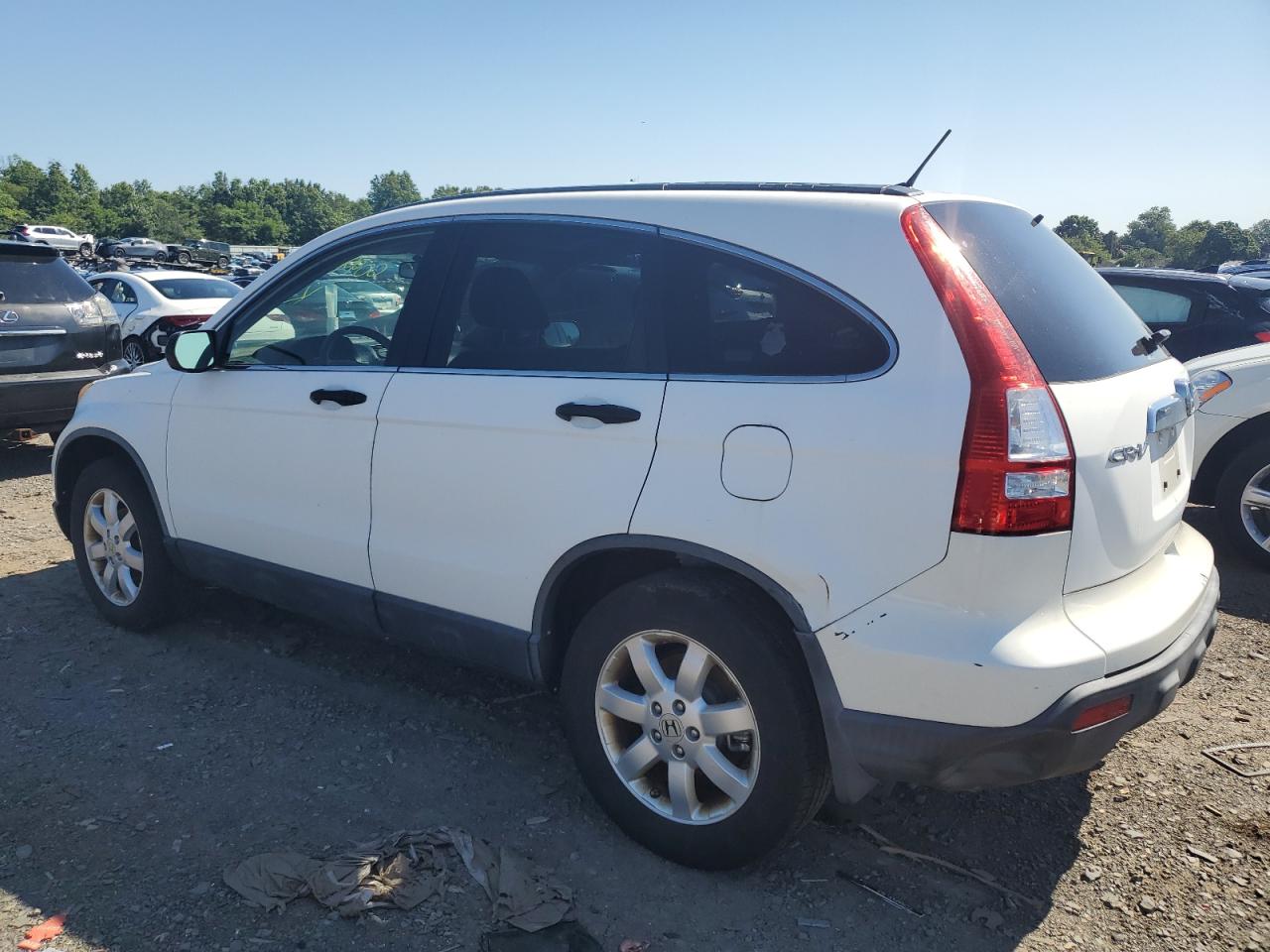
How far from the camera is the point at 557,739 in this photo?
356 centimetres

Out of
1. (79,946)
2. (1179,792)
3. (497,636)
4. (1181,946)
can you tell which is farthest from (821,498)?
(79,946)

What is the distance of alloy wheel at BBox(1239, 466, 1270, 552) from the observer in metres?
5.38

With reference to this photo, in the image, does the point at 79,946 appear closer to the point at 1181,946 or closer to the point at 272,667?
the point at 272,667

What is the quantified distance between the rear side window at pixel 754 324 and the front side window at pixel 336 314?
1.14 meters

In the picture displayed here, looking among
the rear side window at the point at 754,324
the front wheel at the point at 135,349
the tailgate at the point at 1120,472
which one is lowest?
the front wheel at the point at 135,349

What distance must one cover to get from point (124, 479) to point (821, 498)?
3425 mm

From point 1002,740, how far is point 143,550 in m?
3.71

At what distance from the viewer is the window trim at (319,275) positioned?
10.9ft

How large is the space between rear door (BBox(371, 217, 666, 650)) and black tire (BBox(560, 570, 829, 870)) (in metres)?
0.25

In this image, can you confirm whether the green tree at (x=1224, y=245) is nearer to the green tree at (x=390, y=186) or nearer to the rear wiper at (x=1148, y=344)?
the rear wiper at (x=1148, y=344)

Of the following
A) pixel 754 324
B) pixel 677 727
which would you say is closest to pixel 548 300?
pixel 754 324

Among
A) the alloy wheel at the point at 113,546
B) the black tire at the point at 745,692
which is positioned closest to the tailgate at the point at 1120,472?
the black tire at the point at 745,692

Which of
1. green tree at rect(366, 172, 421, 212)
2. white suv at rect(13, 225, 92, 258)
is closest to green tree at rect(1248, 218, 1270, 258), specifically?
white suv at rect(13, 225, 92, 258)

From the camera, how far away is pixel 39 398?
7.37m
